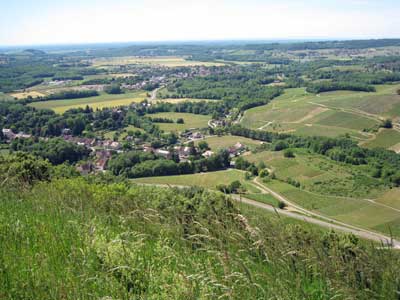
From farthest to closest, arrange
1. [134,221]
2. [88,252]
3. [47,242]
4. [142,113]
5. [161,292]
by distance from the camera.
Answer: [142,113] → [134,221] → [47,242] → [88,252] → [161,292]

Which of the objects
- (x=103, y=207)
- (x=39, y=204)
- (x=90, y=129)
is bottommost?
(x=90, y=129)

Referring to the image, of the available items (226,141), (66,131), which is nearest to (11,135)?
(66,131)

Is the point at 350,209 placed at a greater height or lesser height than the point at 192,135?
greater

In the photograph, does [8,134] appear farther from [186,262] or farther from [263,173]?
[186,262]

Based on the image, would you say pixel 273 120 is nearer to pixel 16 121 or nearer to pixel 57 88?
pixel 16 121

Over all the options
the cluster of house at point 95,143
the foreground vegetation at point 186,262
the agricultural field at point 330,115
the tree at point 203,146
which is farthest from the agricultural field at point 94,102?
the foreground vegetation at point 186,262

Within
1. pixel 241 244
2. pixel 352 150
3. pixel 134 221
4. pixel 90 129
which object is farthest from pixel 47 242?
pixel 90 129

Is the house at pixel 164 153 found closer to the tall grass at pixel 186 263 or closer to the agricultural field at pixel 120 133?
the agricultural field at pixel 120 133
